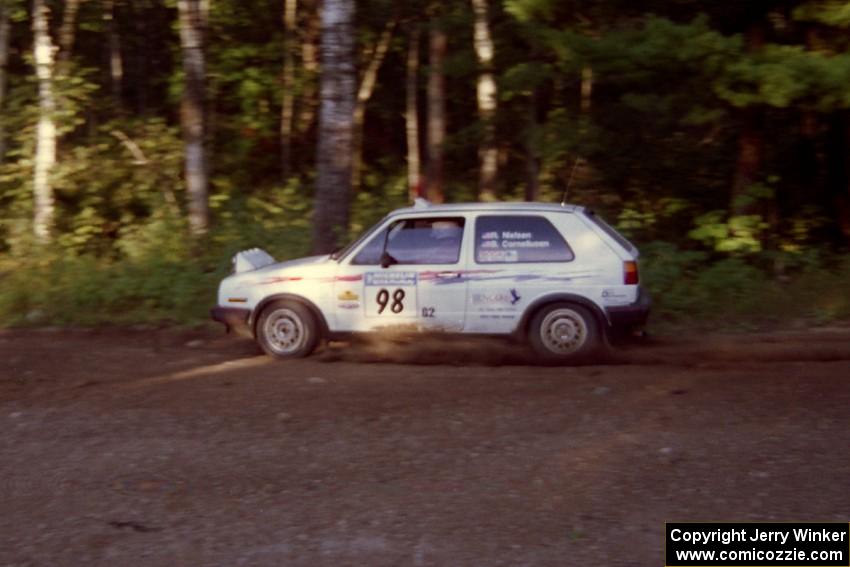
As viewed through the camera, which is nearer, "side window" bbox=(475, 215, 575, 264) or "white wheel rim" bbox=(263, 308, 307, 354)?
"side window" bbox=(475, 215, 575, 264)

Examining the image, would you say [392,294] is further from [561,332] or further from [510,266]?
[561,332]

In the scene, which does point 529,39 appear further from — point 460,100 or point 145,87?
point 145,87

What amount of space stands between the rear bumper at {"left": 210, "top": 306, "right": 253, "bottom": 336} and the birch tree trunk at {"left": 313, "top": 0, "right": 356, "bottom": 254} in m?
2.70

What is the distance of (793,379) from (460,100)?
648 inches

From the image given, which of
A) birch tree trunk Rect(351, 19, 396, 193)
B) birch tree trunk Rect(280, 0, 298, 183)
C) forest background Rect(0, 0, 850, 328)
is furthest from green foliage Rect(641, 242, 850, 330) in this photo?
birch tree trunk Rect(280, 0, 298, 183)

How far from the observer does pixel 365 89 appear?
24.5 metres

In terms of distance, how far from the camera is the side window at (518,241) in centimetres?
1048

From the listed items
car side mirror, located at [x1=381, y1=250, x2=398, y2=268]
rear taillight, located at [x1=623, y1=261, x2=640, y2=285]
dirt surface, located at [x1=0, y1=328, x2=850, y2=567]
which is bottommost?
dirt surface, located at [x1=0, y1=328, x2=850, y2=567]

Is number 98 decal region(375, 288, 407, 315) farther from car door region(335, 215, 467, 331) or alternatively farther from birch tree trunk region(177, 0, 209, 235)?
birch tree trunk region(177, 0, 209, 235)

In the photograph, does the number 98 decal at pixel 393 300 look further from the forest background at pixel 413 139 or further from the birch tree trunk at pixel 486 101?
the birch tree trunk at pixel 486 101

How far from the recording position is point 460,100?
2477 centimetres

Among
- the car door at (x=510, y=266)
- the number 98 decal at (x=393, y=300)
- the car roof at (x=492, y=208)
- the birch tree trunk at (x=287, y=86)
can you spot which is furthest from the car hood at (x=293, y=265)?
the birch tree trunk at (x=287, y=86)

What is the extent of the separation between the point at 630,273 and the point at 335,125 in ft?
16.3

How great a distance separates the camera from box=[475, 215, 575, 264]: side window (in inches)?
413
